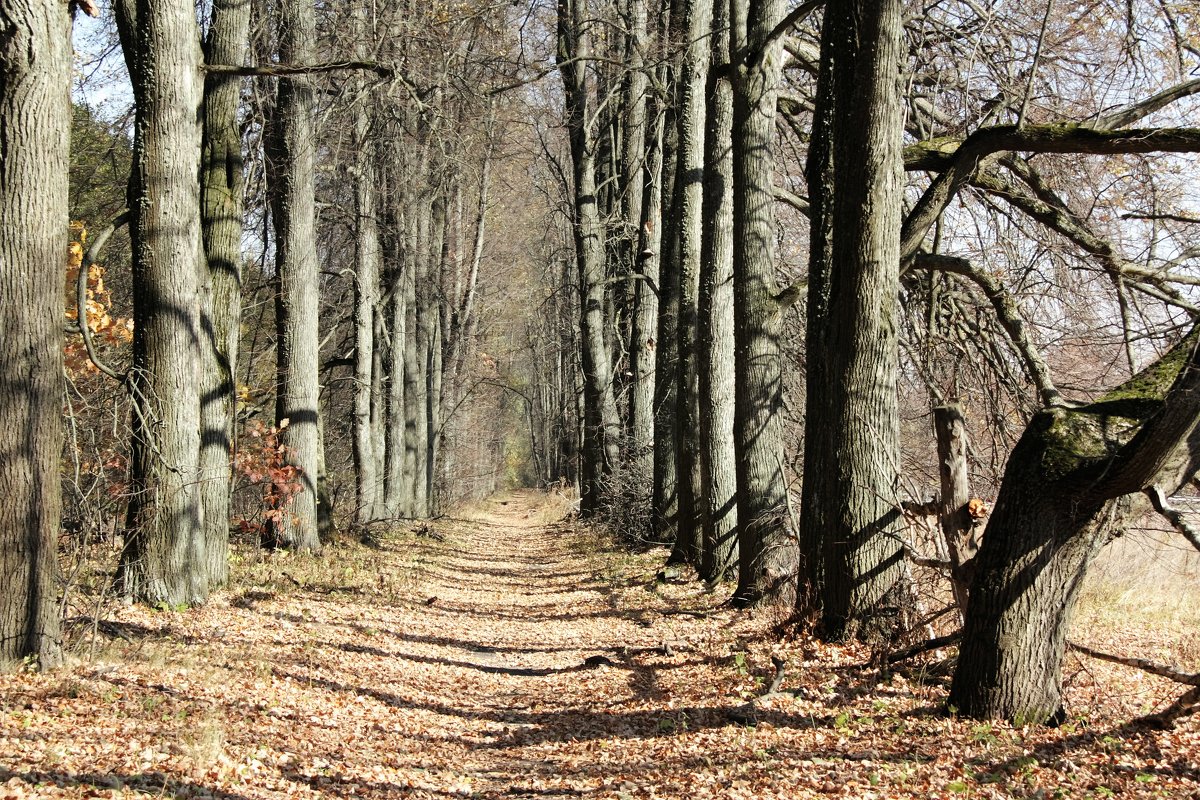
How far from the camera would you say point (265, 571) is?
12.4 meters

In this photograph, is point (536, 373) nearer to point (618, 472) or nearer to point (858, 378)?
point (618, 472)

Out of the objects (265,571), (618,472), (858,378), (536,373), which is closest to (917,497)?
(858,378)

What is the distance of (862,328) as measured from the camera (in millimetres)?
7457

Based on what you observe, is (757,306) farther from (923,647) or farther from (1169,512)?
(1169,512)

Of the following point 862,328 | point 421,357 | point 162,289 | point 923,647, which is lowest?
point 923,647

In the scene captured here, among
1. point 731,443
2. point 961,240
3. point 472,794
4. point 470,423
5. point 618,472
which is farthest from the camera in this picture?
point 470,423

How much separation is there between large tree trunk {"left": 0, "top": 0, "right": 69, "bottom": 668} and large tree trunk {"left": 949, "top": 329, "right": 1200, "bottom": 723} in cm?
586

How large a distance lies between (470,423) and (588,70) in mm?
24099

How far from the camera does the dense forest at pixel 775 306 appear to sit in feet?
20.0

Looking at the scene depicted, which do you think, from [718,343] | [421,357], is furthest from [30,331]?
[421,357]

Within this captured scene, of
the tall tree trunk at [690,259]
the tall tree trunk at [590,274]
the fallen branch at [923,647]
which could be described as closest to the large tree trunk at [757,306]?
the tall tree trunk at [690,259]

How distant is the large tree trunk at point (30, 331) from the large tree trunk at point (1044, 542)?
5.86m

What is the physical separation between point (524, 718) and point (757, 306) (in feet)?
16.1

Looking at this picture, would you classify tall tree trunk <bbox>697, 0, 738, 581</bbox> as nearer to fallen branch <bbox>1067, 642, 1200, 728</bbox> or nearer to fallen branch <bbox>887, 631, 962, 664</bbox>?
fallen branch <bbox>887, 631, 962, 664</bbox>
